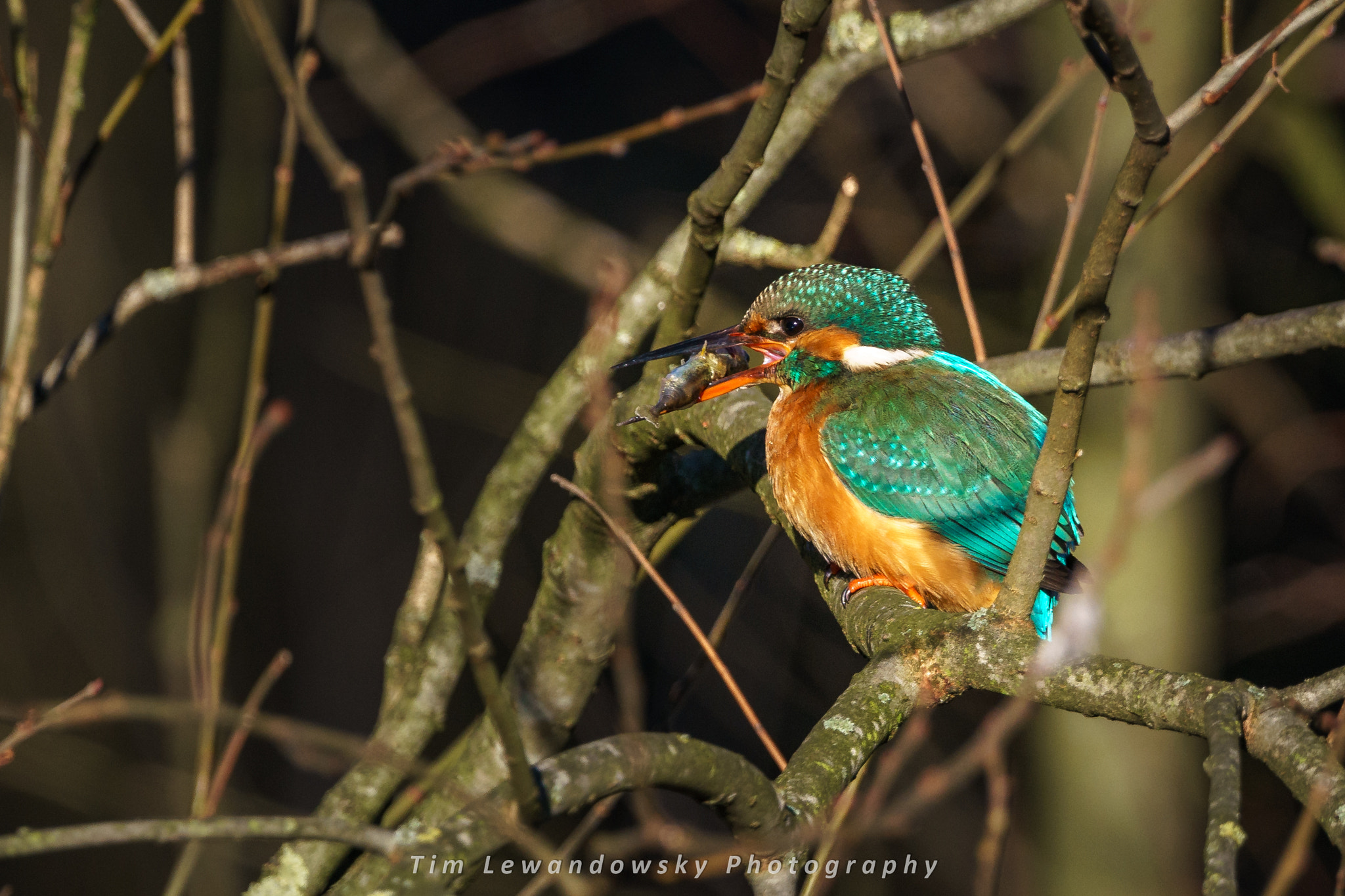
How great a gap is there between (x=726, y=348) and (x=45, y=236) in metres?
1.43

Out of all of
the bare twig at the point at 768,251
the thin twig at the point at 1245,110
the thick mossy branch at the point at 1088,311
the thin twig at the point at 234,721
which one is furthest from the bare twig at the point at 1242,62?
the thin twig at the point at 234,721

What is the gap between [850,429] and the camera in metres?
2.63

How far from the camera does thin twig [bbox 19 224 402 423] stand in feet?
7.76

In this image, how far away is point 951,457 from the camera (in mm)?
2566

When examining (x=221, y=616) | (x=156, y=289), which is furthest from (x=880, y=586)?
(x=156, y=289)

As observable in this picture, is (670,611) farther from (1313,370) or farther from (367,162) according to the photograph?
(1313,370)

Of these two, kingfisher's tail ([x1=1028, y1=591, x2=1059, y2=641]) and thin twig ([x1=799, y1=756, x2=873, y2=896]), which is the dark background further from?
thin twig ([x1=799, y1=756, x2=873, y2=896])

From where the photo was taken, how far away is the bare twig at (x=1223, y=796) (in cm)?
106

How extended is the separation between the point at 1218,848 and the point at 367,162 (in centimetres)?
595

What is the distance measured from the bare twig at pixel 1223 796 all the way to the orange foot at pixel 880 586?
995mm

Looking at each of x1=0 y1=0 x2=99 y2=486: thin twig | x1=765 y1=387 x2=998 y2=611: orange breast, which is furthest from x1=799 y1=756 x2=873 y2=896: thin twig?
x1=0 y1=0 x2=99 y2=486: thin twig

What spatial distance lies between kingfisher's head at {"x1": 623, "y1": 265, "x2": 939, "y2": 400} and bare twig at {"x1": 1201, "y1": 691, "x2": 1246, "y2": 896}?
164cm

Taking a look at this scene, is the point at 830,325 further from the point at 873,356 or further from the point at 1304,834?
the point at 1304,834

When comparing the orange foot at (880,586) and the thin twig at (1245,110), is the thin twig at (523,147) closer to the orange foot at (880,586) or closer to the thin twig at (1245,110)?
the thin twig at (1245,110)
